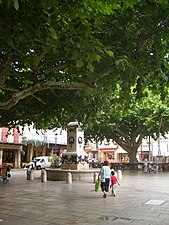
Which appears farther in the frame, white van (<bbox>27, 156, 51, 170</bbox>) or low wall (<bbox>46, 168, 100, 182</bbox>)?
white van (<bbox>27, 156, 51, 170</bbox>)

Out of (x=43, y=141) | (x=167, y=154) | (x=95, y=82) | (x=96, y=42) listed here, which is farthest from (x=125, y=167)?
(x=96, y=42)

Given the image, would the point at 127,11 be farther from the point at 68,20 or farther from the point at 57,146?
Result: the point at 57,146

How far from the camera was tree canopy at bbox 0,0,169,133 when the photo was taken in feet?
19.7

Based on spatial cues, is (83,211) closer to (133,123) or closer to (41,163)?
(133,123)

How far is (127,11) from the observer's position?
741 centimetres

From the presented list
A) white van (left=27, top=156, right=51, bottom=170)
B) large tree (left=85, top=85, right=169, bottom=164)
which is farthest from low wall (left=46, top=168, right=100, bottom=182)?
white van (left=27, top=156, right=51, bottom=170)

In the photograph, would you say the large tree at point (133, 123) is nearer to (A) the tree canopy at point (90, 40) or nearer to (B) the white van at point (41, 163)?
(B) the white van at point (41, 163)

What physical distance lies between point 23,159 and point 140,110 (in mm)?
24721

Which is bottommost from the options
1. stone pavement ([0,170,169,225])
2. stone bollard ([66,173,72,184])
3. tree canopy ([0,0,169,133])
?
stone pavement ([0,170,169,225])

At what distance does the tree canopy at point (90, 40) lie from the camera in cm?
600

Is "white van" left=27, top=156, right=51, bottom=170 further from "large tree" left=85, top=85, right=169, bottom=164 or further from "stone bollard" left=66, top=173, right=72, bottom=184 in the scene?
"stone bollard" left=66, top=173, right=72, bottom=184

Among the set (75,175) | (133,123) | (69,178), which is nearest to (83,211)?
(69,178)

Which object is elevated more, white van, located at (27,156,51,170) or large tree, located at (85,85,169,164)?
large tree, located at (85,85,169,164)

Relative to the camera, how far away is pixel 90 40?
6625 millimetres
